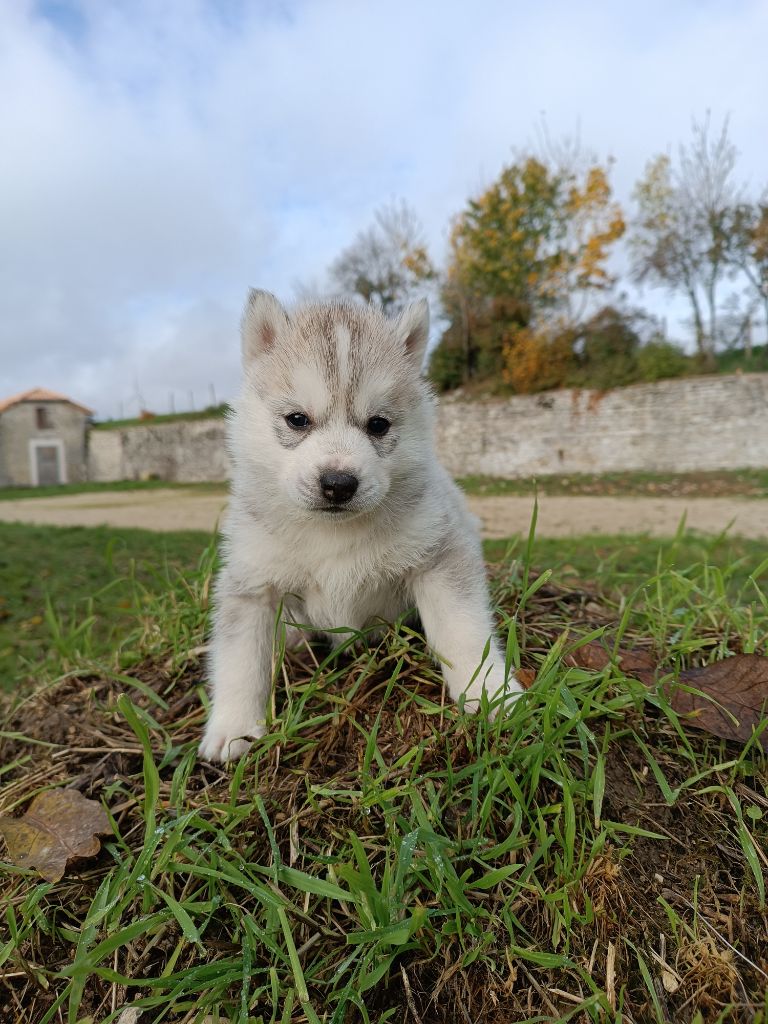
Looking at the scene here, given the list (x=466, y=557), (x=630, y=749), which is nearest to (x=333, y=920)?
(x=630, y=749)

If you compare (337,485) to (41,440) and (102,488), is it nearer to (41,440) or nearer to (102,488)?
(102,488)

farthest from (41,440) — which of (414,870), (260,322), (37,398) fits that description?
(414,870)

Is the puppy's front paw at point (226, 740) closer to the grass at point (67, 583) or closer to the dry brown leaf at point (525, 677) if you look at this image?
the dry brown leaf at point (525, 677)

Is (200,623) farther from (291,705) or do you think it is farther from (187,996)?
(187,996)

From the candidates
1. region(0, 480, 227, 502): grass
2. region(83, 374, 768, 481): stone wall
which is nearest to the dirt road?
region(83, 374, 768, 481): stone wall

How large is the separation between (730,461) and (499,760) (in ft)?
74.8

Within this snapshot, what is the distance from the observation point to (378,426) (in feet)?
6.78

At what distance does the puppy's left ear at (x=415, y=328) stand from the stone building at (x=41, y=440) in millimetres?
43847

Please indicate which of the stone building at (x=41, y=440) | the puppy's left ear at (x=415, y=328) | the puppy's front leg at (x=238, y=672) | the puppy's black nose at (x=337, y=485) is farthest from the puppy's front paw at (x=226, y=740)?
the stone building at (x=41, y=440)

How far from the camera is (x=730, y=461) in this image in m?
21.2

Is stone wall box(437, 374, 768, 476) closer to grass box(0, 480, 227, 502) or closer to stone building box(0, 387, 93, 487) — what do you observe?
grass box(0, 480, 227, 502)

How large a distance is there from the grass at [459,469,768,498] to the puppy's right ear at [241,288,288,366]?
47.7 feet

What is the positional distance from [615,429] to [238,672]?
22.8 meters

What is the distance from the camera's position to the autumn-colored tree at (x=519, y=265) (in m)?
27.1
